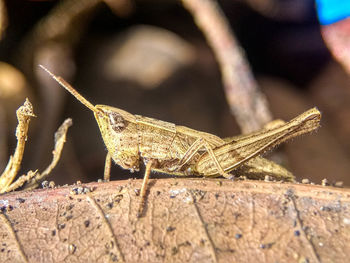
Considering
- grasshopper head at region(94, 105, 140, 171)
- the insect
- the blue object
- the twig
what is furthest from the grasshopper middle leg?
the blue object

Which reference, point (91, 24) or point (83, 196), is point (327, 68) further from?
point (83, 196)

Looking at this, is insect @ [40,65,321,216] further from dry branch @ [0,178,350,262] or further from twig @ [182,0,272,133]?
twig @ [182,0,272,133]

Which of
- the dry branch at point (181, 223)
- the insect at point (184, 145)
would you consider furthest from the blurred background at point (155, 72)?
the dry branch at point (181, 223)

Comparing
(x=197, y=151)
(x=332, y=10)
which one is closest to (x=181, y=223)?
(x=197, y=151)

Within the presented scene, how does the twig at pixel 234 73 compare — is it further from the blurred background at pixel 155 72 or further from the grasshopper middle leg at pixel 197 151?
the grasshopper middle leg at pixel 197 151

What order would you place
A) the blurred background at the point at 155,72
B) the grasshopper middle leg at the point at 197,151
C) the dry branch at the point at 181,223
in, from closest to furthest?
the dry branch at the point at 181,223 → the grasshopper middle leg at the point at 197,151 → the blurred background at the point at 155,72

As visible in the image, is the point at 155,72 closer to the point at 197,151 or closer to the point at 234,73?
the point at 234,73
